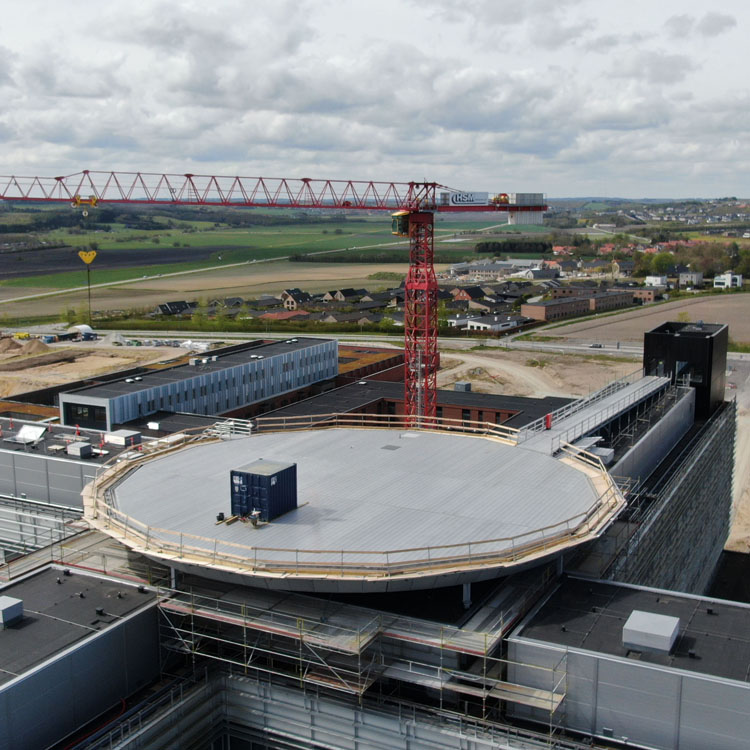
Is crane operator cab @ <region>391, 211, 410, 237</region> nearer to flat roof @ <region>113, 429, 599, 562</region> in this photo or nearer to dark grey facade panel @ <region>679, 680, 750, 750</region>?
flat roof @ <region>113, 429, 599, 562</region>

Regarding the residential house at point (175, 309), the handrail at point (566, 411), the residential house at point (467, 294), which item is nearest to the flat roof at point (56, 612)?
the handrail at point (566, 411)

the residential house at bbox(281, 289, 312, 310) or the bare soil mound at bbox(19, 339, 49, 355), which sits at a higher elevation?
the residential house at bbox(281, 289, 312, 310)

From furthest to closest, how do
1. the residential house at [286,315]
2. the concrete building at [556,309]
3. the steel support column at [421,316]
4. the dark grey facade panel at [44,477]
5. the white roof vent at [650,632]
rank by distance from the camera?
the concrete building at [556,309], the residential house at [286,315], the steel support column at [421,316], the dark grey facade panel at [44,477], the white roof vent at [650,632]

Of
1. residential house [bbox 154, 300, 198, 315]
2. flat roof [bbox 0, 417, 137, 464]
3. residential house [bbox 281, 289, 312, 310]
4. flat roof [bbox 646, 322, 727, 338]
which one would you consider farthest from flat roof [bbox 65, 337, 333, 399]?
residential house [bbox 281, 289, 312, 310]

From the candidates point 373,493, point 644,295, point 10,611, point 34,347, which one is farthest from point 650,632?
point 644,295

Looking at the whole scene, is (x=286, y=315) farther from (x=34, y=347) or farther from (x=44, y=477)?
(x=44, y=477)

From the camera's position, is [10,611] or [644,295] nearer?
[10,611]

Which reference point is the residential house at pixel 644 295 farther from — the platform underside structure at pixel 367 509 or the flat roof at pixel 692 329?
the platform underside structure at pixel 367 509
